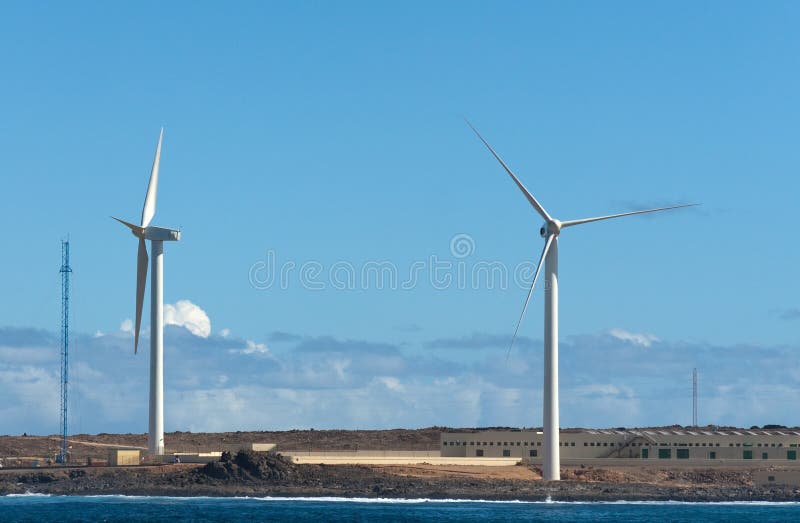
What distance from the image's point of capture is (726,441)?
178500 mm

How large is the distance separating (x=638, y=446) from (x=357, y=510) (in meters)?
53.4

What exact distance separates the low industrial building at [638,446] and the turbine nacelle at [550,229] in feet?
121

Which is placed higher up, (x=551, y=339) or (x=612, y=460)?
(x=551, y=339)

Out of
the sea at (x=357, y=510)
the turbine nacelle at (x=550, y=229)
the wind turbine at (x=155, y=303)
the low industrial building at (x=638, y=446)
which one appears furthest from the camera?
the low industrial building at (x=638, y=446)

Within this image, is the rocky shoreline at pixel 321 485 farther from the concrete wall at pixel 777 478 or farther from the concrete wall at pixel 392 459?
the concrete wall at pixel 392 459

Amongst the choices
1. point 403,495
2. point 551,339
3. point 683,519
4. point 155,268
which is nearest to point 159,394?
point 155,268

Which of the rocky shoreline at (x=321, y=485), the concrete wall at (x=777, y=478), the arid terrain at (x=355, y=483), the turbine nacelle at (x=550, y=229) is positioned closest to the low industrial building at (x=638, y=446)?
the concrete wall at (x=777, y=478)

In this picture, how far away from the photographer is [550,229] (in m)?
149

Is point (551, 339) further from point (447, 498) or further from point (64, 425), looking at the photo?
point (64, 425)

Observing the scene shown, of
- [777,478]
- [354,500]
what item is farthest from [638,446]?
[354,500]

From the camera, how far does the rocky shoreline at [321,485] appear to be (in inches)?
6033

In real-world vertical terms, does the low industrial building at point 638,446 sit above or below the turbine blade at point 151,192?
below

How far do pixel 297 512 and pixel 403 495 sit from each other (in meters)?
20.0

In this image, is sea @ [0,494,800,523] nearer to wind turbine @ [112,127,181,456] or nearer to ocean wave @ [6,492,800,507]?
ocean wave @ [6,492,800,507]
